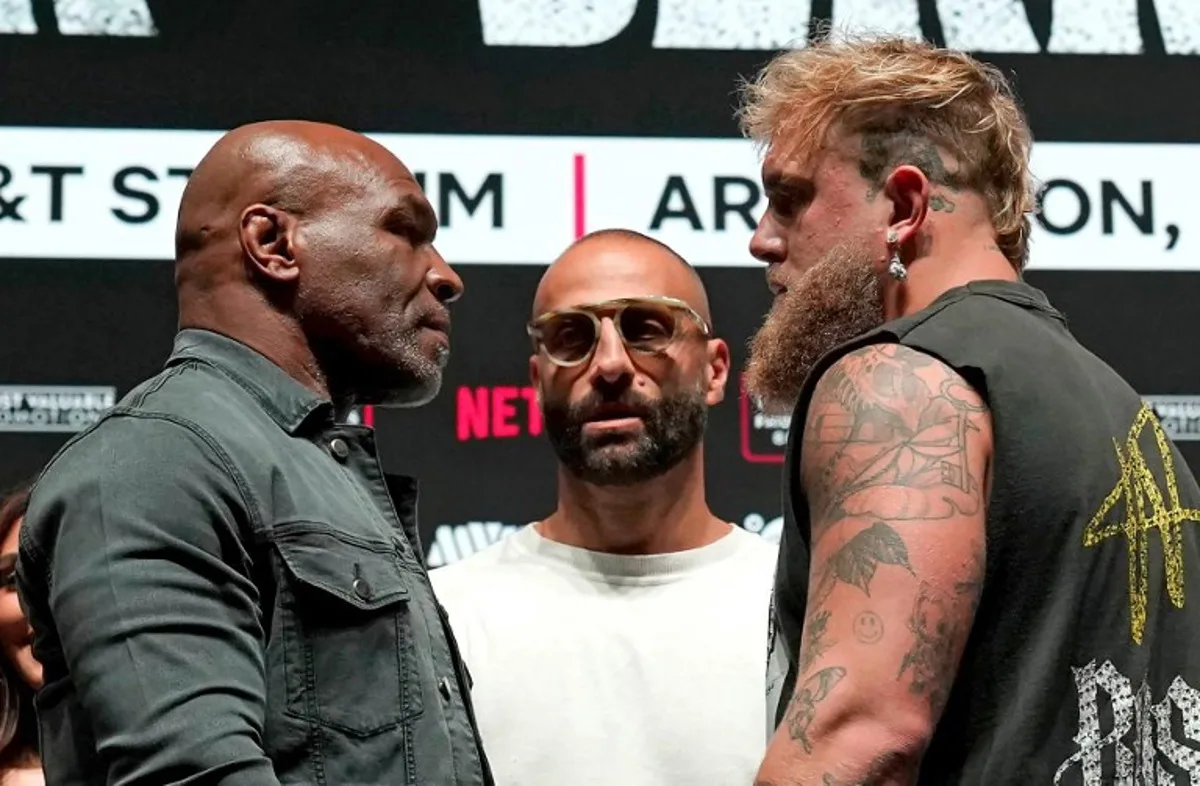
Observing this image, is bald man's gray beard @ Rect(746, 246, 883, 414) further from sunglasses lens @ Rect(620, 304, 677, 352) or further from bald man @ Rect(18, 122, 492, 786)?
sunglasses lens @ Rect(620, 304, 677, 352)

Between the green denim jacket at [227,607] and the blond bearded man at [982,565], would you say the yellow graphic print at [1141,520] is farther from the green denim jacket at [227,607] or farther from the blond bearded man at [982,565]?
the green denim jacket at [227,607]

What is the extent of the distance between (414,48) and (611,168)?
0.41 meters

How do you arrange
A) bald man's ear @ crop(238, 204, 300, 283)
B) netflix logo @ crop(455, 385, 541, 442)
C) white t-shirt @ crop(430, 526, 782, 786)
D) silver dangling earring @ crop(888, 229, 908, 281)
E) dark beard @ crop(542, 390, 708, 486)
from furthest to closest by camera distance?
netflix logo @ crop(455, 385, 541, 442), dark beard @ crop(542, 390, 708, 486), white t-shirt @ crop(430, 526, 782, 786), bald man's ear @ crop(238, 204, 300, 283), silver dangling earring @ crop(888, 229, 908, 281)

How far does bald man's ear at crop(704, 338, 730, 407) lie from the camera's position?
2.82 metres

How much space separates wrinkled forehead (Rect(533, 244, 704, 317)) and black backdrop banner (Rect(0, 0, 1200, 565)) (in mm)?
200

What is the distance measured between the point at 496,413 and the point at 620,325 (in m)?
0.32

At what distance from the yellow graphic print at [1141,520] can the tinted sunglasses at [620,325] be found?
1.27 meters

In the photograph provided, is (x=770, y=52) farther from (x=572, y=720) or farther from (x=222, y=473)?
(x=222, y=473)

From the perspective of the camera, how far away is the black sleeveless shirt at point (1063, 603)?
139 cm

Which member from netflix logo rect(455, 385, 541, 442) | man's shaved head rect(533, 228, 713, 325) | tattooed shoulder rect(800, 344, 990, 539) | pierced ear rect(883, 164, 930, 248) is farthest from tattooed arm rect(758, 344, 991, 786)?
netflix logo rect(455, 385, 541, 442)

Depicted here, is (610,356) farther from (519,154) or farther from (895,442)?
(895,442)

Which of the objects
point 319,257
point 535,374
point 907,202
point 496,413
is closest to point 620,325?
point 535,374

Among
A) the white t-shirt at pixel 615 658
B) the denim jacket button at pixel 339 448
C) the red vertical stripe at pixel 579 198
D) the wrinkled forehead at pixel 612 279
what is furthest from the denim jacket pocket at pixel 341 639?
the red vertical stripe at pixel 579 198

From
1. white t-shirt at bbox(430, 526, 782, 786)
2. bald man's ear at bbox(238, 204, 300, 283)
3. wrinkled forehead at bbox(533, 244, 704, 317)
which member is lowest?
white t-shirt at bbox(430, 526, 782, 786)
